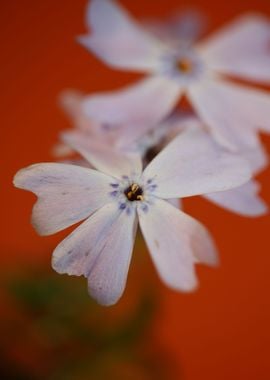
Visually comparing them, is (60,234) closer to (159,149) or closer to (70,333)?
(70,333)

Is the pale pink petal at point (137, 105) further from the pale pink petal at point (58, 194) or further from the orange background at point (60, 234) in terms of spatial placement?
the orange background at point (60, 234)

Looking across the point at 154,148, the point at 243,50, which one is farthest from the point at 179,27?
the point at 154,148

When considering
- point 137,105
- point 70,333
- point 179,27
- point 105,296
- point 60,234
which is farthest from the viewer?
point 60,234

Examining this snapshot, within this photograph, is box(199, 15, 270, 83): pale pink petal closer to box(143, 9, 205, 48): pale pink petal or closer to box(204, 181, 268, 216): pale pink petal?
box(143, 9, 205, 48): pale pink petal

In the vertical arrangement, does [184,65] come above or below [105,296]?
above

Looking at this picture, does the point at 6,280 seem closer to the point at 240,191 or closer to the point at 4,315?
the point at 4,315

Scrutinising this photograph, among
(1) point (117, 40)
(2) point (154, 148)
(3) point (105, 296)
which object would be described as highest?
(1) point (117, 40)
